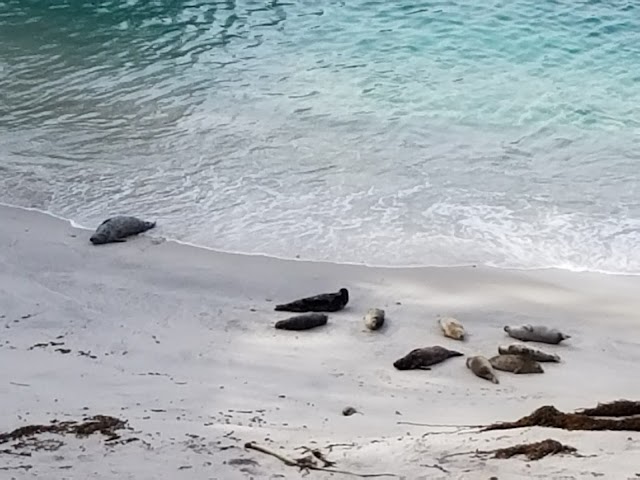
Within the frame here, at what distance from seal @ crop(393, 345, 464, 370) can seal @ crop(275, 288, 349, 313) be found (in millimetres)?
644

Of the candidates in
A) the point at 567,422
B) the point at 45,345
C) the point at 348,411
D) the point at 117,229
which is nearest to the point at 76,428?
the point at 348,411

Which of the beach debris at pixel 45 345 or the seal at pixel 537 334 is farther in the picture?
the seal at pixel 537 334

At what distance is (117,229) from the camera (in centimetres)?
556

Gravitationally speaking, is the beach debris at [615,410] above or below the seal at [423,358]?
above

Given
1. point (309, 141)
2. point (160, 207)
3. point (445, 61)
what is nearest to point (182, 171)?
point (160, 207)

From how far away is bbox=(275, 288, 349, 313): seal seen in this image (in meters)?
4.67

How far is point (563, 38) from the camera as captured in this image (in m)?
10.1

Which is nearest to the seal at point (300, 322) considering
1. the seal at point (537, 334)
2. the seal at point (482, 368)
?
the seal at point (482, 368)

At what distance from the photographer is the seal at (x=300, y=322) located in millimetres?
4473

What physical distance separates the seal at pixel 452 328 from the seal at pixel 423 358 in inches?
8.5

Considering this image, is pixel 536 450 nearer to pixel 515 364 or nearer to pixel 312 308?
pixel 515 364

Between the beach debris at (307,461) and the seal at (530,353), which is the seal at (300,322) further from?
the beach debris at (307,461)

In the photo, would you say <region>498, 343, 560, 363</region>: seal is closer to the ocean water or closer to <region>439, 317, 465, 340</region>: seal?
<region>439, 317, 465, 340</region>: seal

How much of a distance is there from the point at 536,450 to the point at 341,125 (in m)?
5.07
